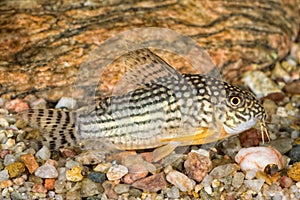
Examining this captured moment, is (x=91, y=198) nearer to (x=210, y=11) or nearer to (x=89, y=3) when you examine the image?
(x=89, y=3)

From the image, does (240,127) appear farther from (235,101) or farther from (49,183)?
(49,183)

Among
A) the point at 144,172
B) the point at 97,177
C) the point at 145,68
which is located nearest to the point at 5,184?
the point at 97,177

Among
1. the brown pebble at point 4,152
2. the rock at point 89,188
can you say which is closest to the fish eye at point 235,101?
the rock at point 89,188

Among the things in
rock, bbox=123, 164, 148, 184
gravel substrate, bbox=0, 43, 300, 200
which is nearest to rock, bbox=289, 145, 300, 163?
gravel substrate, bbox=0, 43, 300, 200

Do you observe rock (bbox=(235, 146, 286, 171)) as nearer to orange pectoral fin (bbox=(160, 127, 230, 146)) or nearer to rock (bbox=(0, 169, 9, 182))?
orange pectoral fin (bbox=(160, 127, 230, 146))

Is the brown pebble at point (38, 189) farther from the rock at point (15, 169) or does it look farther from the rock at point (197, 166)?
the rock at point (197, 166)

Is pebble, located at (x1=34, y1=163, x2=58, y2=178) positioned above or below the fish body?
below
